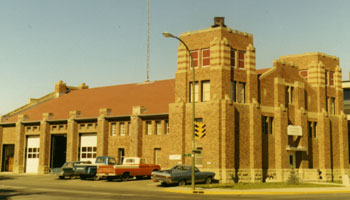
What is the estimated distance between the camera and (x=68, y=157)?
5225 centimetres

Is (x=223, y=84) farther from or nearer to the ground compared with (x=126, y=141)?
farther from the ground

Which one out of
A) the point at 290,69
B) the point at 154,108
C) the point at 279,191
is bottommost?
the point at 279,191

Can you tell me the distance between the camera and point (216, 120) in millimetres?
38156

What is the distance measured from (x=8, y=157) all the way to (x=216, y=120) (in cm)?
3377

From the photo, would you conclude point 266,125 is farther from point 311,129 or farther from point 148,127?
point 148,127

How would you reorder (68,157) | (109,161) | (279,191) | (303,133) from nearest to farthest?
(279,191)
(109,161)
(303,133)
(68,157)

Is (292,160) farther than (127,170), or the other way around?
(292,160)

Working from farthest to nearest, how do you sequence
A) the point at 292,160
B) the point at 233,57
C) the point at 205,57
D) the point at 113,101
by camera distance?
the point at 113,101, the point at 292,160, the point at 233,57, the point at 205,57

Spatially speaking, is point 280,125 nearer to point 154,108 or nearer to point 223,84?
point 223,84

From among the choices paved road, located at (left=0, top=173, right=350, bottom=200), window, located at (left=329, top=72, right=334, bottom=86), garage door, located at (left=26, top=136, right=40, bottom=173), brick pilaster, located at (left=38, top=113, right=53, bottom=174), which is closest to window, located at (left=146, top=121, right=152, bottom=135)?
paved road, located at (left=0, top=173, right=350, bottom=200)

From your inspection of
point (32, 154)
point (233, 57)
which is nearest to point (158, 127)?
point (233, 57)

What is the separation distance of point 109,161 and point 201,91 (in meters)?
10.5

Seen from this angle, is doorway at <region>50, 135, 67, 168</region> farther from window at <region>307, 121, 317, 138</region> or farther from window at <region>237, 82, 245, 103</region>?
window at <region>307, 121, 317, 138</region>

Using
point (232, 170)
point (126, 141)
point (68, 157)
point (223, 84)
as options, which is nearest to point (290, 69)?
point (223, 84)
